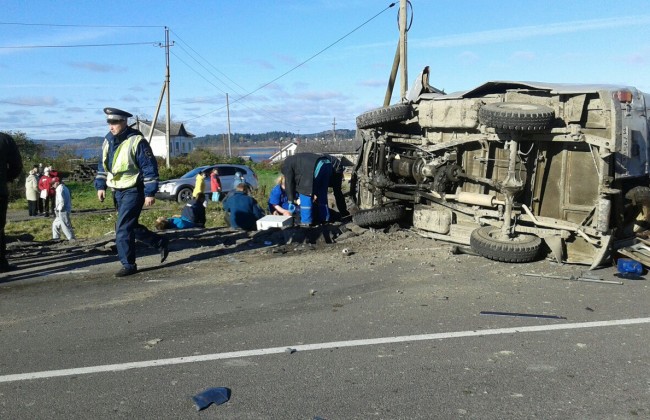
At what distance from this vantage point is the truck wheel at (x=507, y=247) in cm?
701

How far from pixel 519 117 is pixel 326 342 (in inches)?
146

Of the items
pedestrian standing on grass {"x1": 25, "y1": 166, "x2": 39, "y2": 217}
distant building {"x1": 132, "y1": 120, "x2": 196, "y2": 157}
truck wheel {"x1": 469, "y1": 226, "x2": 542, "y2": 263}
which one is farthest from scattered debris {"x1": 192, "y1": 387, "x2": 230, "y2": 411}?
distant building {"x1": 132, "y1": 120, "x2": 196, "y2": 157}

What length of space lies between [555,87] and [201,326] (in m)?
4.92

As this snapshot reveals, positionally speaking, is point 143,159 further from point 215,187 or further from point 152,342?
point 215,187

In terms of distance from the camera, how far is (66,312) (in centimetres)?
545

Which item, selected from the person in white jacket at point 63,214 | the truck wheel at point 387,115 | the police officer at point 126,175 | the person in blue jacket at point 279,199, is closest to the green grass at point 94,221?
the person in white jacket at point 63,214

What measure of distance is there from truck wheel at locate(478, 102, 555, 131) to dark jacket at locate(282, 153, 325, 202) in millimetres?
3616

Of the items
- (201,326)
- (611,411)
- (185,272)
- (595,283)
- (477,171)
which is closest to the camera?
(611,411)

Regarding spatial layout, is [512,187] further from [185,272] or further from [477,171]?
[185,272]

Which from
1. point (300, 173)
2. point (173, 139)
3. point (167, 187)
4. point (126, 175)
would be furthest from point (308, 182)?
point (173, 139)

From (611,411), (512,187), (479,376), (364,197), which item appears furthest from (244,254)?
(611,411)

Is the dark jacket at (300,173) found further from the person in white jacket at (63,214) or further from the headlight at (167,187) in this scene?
the headlight at (167,187)

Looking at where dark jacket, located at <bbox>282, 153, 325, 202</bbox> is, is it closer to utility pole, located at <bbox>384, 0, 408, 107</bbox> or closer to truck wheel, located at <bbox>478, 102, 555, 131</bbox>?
truck wheel, located at <bbox>478, 102, 555, 131</bbox>

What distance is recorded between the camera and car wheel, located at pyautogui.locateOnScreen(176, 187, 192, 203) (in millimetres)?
24325
